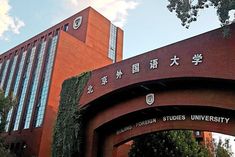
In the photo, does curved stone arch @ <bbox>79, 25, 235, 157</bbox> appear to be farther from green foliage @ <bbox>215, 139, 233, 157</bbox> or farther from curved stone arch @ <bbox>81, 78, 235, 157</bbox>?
green foliage @ <bbox>215, 139, 233, 157</bbox>

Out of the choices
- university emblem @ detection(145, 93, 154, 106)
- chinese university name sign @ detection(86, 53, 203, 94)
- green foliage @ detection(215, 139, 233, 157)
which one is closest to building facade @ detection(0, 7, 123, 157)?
chinese university name sign @ detection(86, 53, 203, 94)

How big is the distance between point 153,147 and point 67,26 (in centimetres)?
1731

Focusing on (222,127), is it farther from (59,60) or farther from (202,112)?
(59,60)

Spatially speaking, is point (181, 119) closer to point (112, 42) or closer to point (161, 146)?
point (161, 146)

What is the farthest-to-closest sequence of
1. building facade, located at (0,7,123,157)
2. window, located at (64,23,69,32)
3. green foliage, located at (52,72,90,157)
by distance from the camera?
window, located at (64,23,69,32) → building facade, located at (0,7,123,157) → green foliage, located at (52,72,90,157)

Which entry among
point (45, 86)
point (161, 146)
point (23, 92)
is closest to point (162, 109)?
point (161, 146)

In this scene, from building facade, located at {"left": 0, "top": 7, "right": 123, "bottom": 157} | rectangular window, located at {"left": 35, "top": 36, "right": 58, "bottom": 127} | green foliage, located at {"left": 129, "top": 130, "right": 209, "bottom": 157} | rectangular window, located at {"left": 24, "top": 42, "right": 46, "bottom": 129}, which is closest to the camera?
green foliage, located at {"left": 129, "top": 130, "right": 209, "bottom": 157}

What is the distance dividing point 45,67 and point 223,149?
15235mm

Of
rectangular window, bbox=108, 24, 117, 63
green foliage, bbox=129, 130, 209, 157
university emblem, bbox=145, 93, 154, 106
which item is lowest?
green foliage, bbox=129, 130, 209, 157

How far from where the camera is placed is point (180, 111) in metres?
13.6

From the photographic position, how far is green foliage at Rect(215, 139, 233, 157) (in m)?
24.1

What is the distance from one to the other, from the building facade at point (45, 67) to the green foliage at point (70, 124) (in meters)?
6.03

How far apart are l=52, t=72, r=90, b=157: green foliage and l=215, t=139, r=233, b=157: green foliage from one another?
1286 cm

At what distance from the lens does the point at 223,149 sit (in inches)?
973
